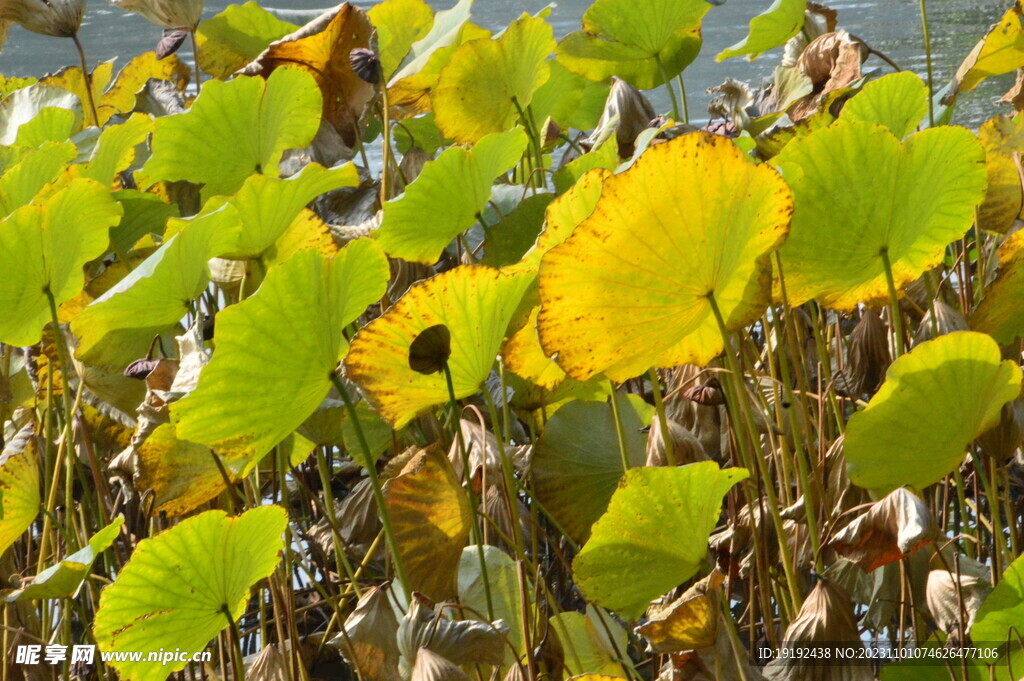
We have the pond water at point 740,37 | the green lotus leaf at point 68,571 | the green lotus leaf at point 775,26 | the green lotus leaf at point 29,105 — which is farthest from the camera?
the pond water at point 740,37

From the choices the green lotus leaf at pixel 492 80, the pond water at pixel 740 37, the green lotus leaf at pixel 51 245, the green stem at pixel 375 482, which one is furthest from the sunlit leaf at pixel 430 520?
the pond water at pixel 740 37

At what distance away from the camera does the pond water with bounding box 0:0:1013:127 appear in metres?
1.67

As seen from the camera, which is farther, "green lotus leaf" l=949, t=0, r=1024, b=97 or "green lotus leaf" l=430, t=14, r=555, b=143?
"green lotus leaf" l=430, t=14, r=555, b=143

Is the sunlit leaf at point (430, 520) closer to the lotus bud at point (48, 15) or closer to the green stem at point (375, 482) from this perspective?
the green stem at point (375, 482)

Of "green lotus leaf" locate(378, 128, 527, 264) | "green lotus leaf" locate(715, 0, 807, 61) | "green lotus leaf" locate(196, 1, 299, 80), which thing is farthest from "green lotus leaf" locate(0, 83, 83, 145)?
"green lotus leaf" locate(715, 0, 807, 61)

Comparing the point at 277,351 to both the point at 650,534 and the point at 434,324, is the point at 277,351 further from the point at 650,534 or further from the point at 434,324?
the point at 650,534

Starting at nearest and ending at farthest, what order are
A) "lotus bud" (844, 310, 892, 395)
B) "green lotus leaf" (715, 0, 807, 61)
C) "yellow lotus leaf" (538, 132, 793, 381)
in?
1. "yellow lotus leaf" (538, 132, 793, 381)
2. "lotus bud" (844, 310, 892, 395)
3. "green lotus leaf" (715, 0, 807, 61)

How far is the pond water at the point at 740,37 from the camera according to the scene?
167 centimetres

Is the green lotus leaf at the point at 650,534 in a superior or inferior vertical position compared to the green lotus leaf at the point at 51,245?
inferior

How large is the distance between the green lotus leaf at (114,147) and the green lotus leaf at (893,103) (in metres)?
0.51

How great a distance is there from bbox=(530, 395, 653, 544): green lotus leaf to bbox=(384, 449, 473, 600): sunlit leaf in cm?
7

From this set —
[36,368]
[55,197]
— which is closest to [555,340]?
[55,197]

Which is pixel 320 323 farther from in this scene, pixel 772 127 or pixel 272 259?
pixel 772 127

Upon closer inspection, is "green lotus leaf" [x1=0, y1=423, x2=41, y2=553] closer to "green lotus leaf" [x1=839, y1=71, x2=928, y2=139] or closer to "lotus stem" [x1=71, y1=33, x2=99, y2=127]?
"lotus stem" [x1=71, y1=33, x2=99, y2=127]
